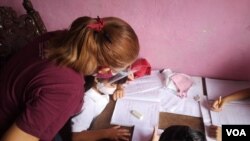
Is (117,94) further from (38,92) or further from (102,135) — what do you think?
(38,92)

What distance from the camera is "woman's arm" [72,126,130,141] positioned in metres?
0.96

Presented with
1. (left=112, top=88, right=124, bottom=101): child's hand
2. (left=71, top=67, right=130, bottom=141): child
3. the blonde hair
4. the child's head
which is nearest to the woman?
the blonde hair

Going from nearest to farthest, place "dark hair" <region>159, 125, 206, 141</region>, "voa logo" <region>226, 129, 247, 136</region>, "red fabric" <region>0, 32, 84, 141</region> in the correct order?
1. "red fabric" <region>0, 32, 84, 141</region>
2. "dark hair" <region>159, 125, 206, 141</region>
3. "voa logo" <region>226, 129, 247, 136</region>

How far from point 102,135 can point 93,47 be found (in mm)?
414

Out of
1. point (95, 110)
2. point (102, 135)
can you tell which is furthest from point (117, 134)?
point (95, 110)

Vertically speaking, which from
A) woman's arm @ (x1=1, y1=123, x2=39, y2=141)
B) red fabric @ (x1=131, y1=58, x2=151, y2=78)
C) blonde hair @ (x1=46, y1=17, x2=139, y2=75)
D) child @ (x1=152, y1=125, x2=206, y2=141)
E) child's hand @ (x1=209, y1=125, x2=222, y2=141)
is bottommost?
child's hand @ (x1=209, y1=125, x2=222, y2=141)

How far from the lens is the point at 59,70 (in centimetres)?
71

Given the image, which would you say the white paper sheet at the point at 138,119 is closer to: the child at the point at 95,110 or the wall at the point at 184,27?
the child at the point at 95,110

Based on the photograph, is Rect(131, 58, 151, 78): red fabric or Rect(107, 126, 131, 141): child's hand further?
Rect(131, 58, 151, 78): red fabric

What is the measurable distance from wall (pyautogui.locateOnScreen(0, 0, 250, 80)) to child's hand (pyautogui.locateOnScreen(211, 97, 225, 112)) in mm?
224

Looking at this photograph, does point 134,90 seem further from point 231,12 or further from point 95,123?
point 231,12

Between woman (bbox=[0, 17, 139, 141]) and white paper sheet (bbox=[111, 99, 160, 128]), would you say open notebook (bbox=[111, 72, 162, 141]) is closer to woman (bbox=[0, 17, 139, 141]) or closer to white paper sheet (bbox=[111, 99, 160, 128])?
white paper sheet (bbox=[111, 99, 160, 128])

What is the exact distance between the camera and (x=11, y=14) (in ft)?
3.70

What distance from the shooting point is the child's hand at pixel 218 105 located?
3.66 feet
